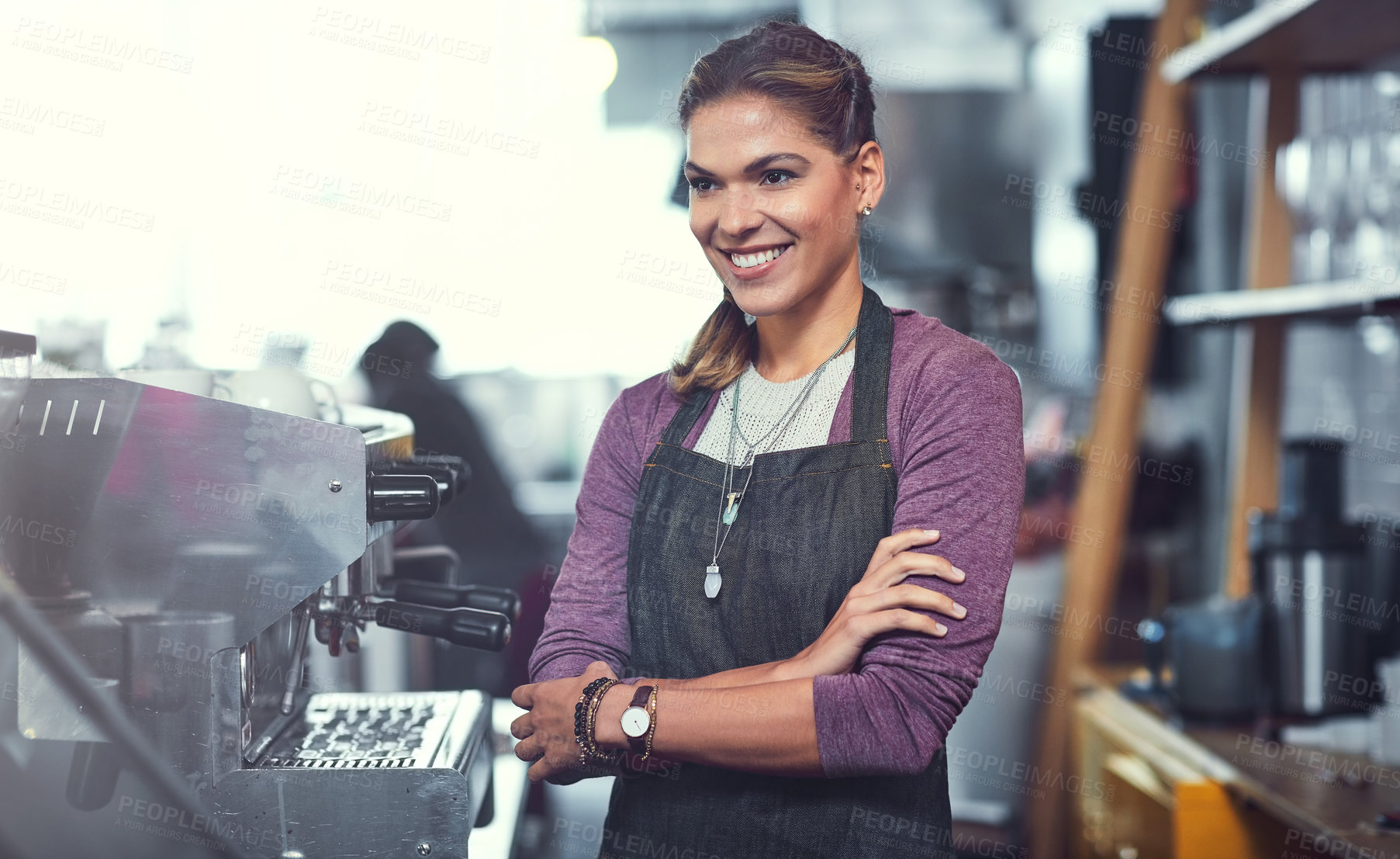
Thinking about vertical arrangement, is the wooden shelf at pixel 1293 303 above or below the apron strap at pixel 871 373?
above

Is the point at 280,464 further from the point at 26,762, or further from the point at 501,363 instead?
the point at 501,363

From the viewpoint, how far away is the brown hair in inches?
45.3

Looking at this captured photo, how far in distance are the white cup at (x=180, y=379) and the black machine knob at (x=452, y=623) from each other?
0.30 meters

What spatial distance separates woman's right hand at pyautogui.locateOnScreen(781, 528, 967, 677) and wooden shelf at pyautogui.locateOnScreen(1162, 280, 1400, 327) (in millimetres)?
855

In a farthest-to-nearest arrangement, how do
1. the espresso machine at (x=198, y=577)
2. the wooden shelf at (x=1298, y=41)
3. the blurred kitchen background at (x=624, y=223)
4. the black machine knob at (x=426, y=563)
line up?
the blurred kitchen background at (x=624, y=223), the wooden shelf at (x=1298, y=41), the black machine knob at (x=426, y=563), the espresso machine at (x=198, y=577)

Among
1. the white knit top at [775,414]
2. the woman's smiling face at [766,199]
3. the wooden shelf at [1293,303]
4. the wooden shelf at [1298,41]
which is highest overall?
the wooden shelf at [1298,41]

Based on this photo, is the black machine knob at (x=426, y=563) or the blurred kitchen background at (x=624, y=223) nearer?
the black machine knob at (x=426, y=563)

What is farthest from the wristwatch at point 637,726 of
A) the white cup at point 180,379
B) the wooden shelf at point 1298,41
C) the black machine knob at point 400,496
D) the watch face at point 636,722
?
the wooden shelf at point 1298,41

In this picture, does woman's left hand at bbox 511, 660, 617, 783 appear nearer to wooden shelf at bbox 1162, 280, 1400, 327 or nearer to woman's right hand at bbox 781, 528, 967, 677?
woman's right hand at bbox 781, 528, 967, 677

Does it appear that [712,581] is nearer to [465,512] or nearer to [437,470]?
[437,470]

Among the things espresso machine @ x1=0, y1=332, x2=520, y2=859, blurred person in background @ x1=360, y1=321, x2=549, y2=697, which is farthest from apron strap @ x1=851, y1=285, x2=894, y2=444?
blurred person in background @ x1=360, y1=321, x2=549, y2=697

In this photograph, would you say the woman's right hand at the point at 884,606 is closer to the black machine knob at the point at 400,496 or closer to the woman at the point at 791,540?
the woman at the point at 791,540

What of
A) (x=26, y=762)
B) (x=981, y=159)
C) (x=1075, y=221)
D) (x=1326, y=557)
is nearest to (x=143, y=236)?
(x=26, y=762)

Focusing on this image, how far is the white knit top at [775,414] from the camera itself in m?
1.21
